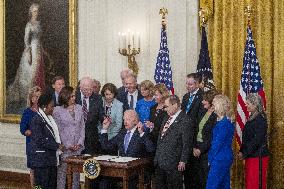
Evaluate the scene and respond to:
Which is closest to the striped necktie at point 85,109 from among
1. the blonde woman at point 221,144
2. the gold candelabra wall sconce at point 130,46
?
the gold candelabra wall sconce at point 130,46

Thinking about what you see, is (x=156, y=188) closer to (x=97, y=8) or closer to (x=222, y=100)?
(x=222, y=100)

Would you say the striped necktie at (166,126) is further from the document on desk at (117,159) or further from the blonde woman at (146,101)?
the blonde woman at (146,101)

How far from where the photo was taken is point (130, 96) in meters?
8.13

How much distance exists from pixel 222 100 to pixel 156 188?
148cm

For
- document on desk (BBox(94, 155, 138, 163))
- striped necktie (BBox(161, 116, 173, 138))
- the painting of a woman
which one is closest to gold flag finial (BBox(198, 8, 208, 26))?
striped necktie (BBox(161, 116, 173, 138))

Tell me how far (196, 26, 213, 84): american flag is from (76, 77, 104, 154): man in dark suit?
1.80 m

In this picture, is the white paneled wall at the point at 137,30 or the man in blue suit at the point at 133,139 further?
the white paneled wall at the point at 137,30

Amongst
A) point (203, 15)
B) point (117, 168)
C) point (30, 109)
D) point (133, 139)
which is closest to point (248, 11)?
point (203, 15)

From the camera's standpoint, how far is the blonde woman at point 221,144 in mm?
6668

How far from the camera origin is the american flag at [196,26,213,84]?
27.9ft

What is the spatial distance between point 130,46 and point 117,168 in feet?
11.8

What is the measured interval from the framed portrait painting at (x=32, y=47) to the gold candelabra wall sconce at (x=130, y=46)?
1.22 meters

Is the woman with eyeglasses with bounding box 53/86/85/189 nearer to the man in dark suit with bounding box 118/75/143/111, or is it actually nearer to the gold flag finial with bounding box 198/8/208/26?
the man in dark suit with bounding box 118/75/143/111

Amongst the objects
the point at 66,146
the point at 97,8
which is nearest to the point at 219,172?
the point at 66,146
